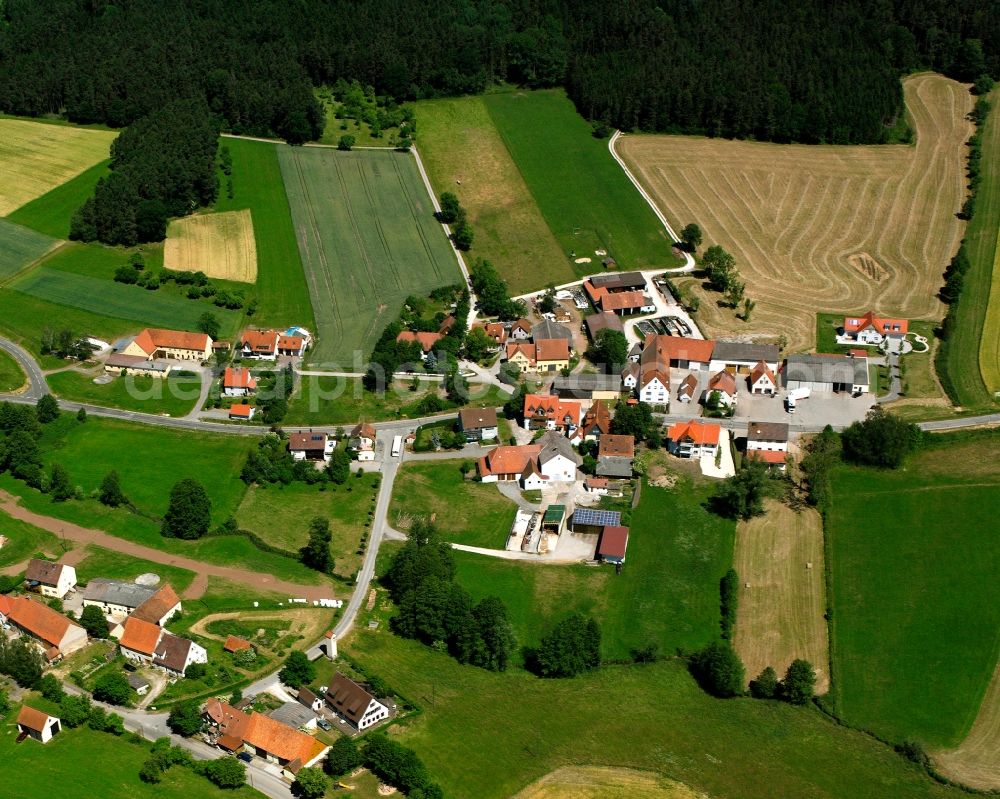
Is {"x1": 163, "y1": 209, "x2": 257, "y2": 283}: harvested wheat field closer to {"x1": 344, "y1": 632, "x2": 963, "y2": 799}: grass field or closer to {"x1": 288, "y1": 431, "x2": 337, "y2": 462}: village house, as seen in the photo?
{"x1": 288, "y1": 431, "x2": 337, "y2": 462}: village house

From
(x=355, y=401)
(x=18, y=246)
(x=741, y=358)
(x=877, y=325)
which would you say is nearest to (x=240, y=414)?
(x=355, y=401)

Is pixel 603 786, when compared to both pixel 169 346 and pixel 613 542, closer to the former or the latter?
pixel 613 542

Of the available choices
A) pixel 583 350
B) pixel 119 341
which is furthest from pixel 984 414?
pixel 119 341

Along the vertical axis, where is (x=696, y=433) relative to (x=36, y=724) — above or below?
below

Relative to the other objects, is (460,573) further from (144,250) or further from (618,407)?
(144,250)

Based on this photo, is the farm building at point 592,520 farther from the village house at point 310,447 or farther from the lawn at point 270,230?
the lawn at point 270,230

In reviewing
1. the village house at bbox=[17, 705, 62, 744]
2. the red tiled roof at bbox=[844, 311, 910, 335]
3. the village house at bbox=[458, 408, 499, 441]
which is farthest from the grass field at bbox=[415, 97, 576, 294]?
the village house at bbox=[17, 705, 62, 744]
